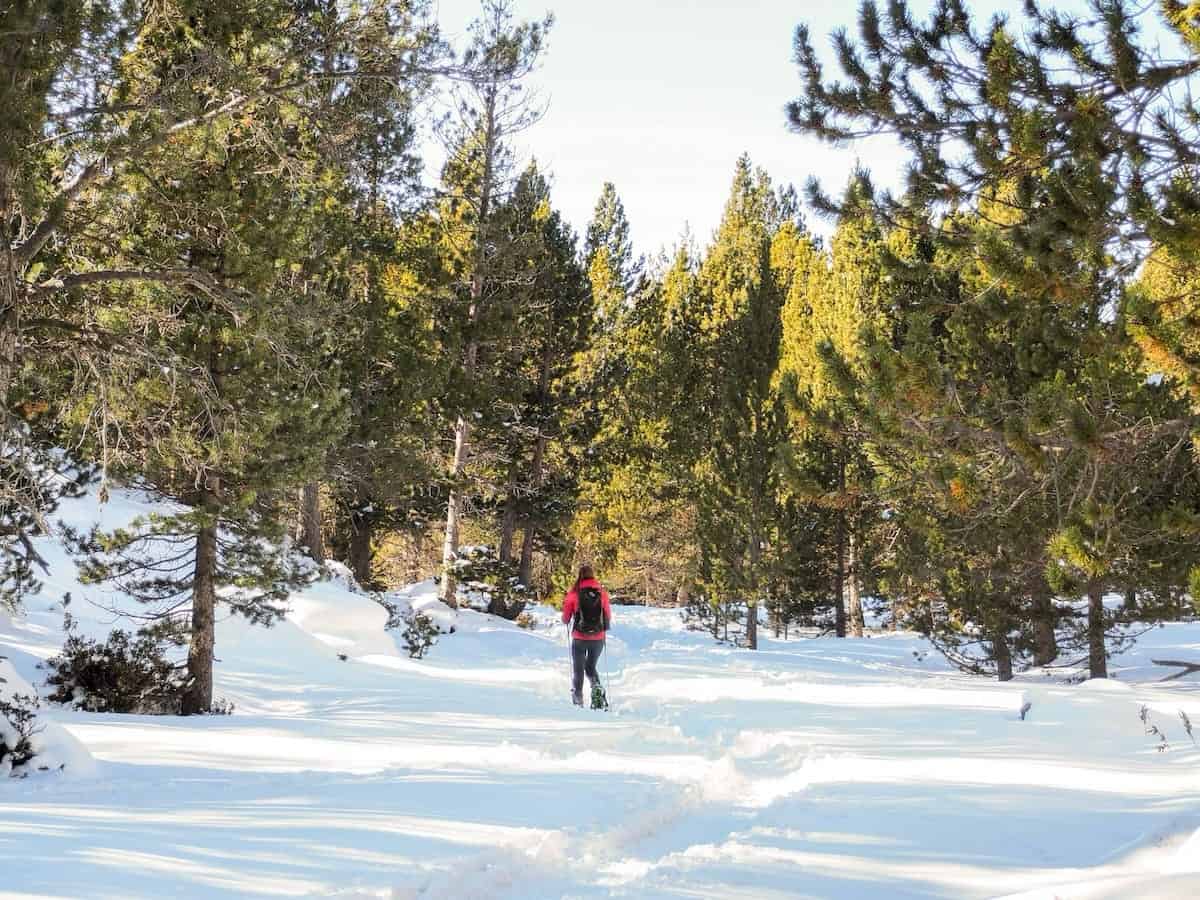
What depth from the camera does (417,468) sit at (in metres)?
17.2

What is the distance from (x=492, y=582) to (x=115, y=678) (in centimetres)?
1172

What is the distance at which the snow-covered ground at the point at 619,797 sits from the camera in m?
4.28

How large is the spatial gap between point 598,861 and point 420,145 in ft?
58.9

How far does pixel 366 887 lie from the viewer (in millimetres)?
4031

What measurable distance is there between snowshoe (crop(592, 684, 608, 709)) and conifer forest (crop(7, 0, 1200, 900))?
6 centimetres

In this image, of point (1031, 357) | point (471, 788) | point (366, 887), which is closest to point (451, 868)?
point (366, 887)

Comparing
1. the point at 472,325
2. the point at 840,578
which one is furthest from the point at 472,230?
the point at 840,578

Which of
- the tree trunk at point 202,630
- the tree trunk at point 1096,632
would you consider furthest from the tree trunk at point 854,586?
the tree trunk at point 202,630

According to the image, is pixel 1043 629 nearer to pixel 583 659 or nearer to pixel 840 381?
pixel 583 659

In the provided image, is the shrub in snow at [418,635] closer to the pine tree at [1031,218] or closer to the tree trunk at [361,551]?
the tree trunk at [361,551]

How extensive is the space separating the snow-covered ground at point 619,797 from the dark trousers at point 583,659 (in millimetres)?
367

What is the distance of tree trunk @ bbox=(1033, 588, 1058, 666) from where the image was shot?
43.7ft

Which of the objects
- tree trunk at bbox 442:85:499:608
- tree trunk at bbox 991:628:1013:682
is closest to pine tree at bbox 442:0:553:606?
tree trunk at bbox 442:85:499:608

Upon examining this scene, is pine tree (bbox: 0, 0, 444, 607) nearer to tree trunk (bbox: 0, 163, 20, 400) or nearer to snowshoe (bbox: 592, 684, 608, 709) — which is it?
tree trunk (bbox: 0, 163, 20, 400)
